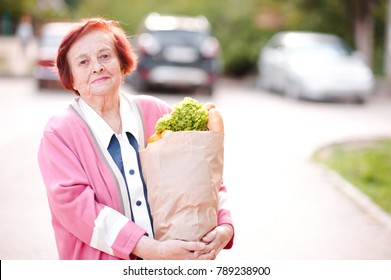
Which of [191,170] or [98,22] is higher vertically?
[98,22]

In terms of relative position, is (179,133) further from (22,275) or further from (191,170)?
(22,275)

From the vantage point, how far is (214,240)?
8.66 ft

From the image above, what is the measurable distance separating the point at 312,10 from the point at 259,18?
6.39ft

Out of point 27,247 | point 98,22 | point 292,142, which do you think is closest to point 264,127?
point 292,142

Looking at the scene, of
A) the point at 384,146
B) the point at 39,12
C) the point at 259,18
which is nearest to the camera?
the point at 384,146

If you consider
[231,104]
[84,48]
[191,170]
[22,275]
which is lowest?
[231,104]

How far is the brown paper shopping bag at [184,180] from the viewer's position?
99.1 inches

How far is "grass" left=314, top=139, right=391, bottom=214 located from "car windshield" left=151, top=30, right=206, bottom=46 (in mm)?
6983

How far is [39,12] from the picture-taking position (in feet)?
159

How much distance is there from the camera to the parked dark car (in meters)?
16.2

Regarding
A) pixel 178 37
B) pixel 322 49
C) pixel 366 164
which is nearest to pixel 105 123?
pixel 366 164

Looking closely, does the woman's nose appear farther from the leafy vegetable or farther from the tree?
the tree

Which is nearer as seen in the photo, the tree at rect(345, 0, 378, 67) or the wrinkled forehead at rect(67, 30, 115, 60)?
the wrinkled forehead at rect(67, 30, 115, 60)

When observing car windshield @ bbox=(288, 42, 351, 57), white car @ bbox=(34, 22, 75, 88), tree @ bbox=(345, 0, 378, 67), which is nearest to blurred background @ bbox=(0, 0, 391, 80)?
tree @ bbox=(345, 0, 378, 67)
